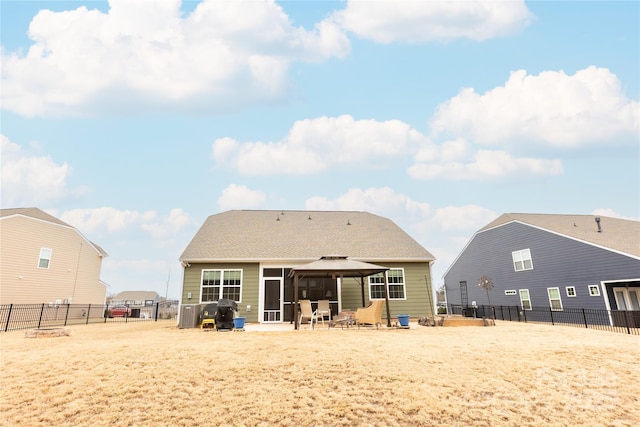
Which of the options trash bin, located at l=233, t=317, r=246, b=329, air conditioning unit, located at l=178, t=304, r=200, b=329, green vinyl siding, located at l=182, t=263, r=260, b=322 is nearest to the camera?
trash bin, located at l=233, t=317, r=246, b=329

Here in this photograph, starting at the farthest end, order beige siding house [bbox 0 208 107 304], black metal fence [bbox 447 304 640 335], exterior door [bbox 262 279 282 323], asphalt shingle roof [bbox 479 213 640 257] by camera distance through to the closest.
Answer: beige siding house [bbox 0 208 107 304]
asphalt shingle roof [bbox 479 213 640 257]
exterior door [bbox 262 279 282 323]
black metal fence [bbox 447 304 640 335]

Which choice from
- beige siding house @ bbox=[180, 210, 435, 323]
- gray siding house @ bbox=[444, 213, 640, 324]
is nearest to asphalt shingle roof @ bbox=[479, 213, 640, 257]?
gray siding house @ bbox=[444, 213, 640, 324]

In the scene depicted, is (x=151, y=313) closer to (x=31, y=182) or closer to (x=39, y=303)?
(x=39, y=303)

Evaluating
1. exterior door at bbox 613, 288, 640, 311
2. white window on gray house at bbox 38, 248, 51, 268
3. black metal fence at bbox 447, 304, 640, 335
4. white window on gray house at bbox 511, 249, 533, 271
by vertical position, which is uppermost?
white window on gray house at bbox 38, 248, 51, 268

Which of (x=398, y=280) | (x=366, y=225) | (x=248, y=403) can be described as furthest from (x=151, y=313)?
(x=248, y=403)

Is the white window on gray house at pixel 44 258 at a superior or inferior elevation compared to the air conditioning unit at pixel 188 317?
superior

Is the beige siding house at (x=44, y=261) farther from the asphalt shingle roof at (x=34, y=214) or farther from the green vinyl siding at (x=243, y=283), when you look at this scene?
the green vinyl siding at (x=243, y=283)

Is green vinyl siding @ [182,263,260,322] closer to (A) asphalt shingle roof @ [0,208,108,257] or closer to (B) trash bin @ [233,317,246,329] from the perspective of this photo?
(B) trash bin @ [233,317,246,329]

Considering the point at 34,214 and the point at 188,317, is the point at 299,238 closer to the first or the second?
the point at 188,317

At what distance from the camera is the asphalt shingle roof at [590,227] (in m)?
18.6

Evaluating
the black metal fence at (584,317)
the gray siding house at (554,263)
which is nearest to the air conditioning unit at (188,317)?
the black metal fence at (584,317)

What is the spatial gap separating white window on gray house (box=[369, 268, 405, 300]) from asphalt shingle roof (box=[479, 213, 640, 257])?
469 inches

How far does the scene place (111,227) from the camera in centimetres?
2969

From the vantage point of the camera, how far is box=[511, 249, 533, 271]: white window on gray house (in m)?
22.2
